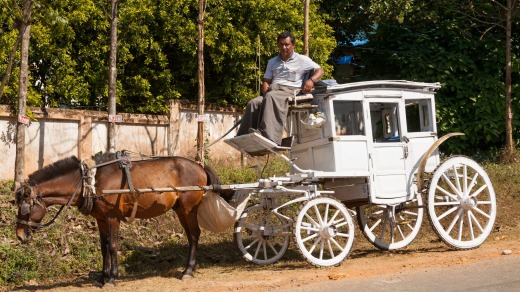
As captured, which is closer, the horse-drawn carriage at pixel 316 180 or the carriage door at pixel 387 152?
the horse-drawn carriage at pixel 316 180

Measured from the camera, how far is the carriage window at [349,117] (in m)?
9.95

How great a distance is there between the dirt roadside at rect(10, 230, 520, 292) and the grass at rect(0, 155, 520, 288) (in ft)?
1.20

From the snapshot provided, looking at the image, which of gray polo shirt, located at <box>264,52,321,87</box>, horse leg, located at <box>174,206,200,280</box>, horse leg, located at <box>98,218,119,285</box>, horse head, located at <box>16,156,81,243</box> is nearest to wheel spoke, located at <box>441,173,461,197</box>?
gray polo shirt, located at <box>264,52,321,87</box>

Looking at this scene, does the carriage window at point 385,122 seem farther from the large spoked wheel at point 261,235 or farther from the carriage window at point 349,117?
the large spoked wheel at point 261,235

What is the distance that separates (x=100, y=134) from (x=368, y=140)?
7634 millimetres

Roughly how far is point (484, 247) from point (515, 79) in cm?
1054

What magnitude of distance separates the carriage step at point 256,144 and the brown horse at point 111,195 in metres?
0.61

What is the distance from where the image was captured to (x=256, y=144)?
9.59 metres

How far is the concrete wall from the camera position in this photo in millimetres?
14539

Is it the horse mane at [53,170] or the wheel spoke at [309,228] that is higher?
the horse mane at [53,170]

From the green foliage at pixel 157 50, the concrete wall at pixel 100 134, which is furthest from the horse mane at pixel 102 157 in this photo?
the green foliage at pixel 157 50

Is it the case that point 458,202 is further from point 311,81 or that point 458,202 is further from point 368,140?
point 311,81

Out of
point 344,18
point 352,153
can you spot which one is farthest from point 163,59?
point 352,153

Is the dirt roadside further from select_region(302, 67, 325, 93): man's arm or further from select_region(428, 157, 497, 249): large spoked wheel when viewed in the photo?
select_region(302, 67, 325, 93): man's arm
